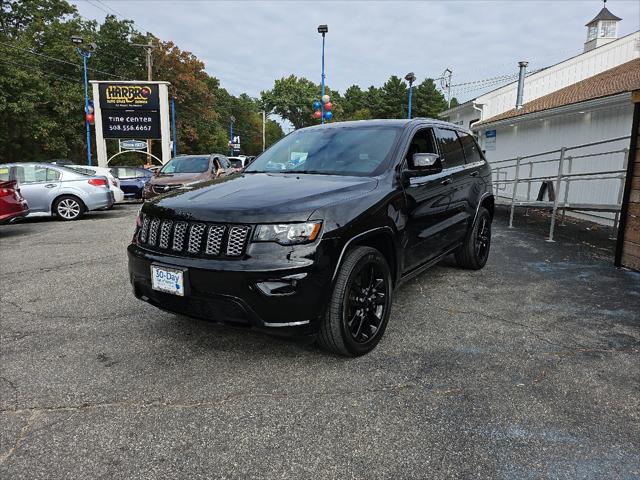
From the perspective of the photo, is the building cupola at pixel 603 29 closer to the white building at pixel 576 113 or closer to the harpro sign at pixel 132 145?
the white building at pixel 576 113

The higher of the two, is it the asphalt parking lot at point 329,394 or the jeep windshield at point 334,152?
the jeep windshield at point 334,152

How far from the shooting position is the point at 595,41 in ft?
70.9

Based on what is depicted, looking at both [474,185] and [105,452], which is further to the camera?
[474,185]

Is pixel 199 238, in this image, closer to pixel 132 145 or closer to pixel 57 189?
pixel 57 189

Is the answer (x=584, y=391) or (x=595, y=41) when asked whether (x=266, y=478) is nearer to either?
(x=584, y=391)

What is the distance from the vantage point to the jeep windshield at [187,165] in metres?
13.1

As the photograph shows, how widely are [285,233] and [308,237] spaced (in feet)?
0.47

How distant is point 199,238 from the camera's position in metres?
2.86

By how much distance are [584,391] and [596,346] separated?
0.83 metres

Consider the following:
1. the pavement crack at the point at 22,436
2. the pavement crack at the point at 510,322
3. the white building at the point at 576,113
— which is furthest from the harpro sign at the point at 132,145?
the pavement crack at the point at 22,436

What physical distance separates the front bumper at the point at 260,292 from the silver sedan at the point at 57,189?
945cm

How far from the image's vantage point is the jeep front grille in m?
2.75

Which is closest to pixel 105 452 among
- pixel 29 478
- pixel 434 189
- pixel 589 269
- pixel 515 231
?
pixel 29 478

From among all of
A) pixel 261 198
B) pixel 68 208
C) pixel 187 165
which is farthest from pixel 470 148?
pixel 187 165
